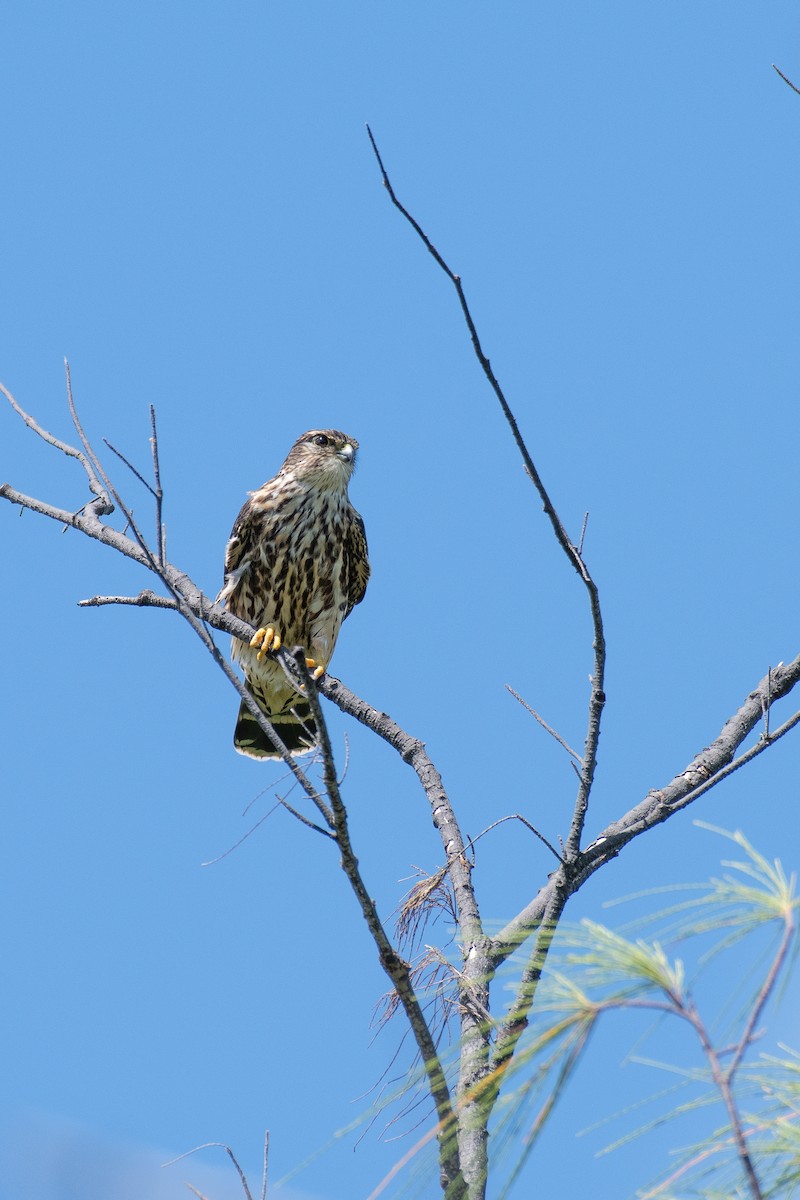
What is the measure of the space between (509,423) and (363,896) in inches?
30.9

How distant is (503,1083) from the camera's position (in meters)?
1.64

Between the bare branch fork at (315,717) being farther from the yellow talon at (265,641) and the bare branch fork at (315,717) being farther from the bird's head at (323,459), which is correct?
the bird's head at (323,459)

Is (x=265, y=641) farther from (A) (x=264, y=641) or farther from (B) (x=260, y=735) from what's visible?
(B) (x=260, y=735)

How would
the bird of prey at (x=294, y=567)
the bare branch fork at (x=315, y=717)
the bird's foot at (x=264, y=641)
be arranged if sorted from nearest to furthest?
the bare branch fork at (x=315, y=717), the bird's foot at (x=264, y=641), the bird of prey at (x=294, y=567)

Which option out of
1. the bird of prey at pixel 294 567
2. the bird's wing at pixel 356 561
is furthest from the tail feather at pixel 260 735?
the bird's wing at pixel 356 561

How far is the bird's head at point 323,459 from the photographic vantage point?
557cm

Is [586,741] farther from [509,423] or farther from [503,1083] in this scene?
[503,1083]

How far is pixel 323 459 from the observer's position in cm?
566

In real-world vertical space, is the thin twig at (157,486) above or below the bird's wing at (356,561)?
below

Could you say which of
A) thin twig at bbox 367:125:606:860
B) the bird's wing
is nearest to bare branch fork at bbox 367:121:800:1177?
thin twig at bbox 367:125:606:860

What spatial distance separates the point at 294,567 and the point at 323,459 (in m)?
0.51

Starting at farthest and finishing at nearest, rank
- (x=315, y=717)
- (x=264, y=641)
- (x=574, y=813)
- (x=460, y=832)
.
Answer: (x=264, y=641)
(x=460, y=832)
(x=574, y=813)
(x=315, y=717)

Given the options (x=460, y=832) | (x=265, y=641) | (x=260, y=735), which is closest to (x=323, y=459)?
(x=265, y=641)

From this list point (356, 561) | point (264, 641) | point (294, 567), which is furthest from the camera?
point (356, 561)
